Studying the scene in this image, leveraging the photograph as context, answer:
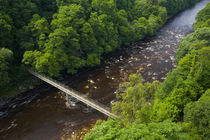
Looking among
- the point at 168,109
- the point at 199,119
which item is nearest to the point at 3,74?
the point at 168,109

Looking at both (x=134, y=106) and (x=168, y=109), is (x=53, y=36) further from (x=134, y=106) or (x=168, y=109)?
(x=168, y=109)

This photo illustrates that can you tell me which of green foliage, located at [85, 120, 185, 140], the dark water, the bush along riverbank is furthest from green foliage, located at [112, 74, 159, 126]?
the dark water

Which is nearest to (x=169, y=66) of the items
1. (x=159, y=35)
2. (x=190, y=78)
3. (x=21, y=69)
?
(x=190, y=78)

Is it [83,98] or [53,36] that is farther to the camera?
[53,36]

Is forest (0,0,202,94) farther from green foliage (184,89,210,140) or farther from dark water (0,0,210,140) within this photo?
green foliage (184,89,210,140)

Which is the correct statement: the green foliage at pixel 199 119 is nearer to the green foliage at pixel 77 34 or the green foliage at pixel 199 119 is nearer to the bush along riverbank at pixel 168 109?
the bush along riverbank at pixel 168 109

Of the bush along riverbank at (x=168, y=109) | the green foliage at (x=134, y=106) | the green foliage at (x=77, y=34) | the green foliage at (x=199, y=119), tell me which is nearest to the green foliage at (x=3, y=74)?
the green foliage at (x=77, y=34)

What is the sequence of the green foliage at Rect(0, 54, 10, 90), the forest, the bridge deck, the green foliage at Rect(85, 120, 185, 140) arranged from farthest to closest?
the forest < the green foliage at Rect(0, 54, 10, 90) < the bridge deck < the green foliage at Rect(85, 120, 185, 140)
